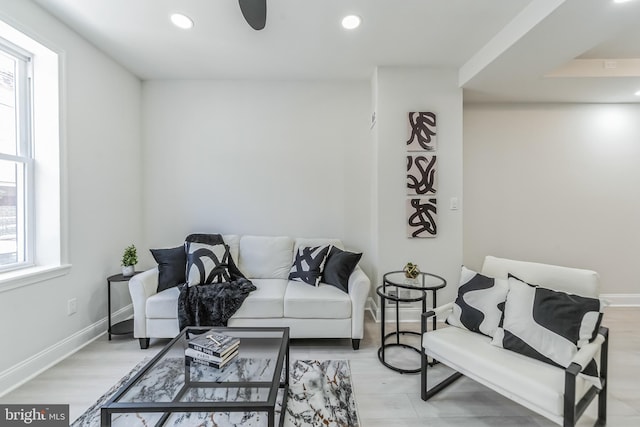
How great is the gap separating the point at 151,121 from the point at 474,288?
369 cm

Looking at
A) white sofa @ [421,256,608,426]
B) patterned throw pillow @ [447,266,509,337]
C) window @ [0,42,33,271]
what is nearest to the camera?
white sofa @ [421,256,608,426]

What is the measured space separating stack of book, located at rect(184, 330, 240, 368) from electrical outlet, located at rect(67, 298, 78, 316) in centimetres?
150

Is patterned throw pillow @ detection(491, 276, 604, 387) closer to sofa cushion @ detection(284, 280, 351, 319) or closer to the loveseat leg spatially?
the loveseat leg

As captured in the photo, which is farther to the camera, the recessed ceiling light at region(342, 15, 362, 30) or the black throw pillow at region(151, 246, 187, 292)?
the black throw pillow at region(151, 246, 187, 292)

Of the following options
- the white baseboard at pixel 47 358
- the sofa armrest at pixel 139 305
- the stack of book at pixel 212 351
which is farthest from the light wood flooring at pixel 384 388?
the stack of book at pixel 212 351

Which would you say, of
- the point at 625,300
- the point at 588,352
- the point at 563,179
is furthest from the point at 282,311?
the point at 625,300

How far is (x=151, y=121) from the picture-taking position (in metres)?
3.34

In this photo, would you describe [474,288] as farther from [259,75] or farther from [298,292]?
[259,75]

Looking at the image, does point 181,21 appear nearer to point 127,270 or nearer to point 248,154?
point 248,154

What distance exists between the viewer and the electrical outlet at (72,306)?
235 cm

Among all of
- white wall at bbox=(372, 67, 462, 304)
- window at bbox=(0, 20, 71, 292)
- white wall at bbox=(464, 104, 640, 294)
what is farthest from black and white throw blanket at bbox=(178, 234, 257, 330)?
white wall at bbox=(464, 104, 640, 294)

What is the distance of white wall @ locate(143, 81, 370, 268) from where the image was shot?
334cm

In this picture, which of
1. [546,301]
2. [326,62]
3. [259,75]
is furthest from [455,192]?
[259,75]

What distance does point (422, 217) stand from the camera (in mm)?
3006
